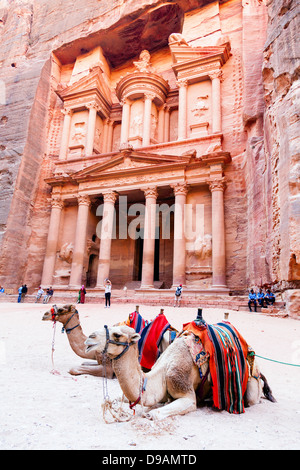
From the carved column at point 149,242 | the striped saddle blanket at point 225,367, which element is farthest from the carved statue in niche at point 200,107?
the striped saddle blanket at point 225,367

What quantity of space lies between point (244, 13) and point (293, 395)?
25.5 meters

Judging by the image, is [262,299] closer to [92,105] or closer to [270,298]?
[270,298]

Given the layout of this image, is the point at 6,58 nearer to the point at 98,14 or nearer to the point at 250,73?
the point at 98,14

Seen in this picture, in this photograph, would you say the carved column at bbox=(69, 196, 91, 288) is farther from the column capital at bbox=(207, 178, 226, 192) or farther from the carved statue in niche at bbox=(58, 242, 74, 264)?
the column capital at bbox=(207, 178, 226, 192)

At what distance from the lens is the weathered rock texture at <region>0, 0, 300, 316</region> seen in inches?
449

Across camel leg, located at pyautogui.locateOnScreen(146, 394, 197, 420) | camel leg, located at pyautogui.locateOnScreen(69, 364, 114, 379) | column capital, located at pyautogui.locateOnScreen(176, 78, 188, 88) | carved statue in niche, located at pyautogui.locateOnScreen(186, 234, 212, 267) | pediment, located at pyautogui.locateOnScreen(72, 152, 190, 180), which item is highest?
column capital, located at pyautogui.locateOnScreen(176, 78, 188, 88)

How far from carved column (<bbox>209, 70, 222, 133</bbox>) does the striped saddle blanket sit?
18.4 m

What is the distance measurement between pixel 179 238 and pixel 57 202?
10009 mm

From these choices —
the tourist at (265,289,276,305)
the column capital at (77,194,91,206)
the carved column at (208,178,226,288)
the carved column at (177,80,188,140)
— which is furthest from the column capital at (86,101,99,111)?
the tourist at (265,289,276,305)

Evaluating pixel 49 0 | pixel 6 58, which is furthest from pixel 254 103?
pixel 49 0

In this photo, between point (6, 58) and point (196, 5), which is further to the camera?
point (6, 58)

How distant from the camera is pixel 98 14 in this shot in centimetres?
→ 2656

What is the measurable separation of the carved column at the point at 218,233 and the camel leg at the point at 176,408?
13.4 metres

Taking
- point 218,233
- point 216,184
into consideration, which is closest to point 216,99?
point 216,184
